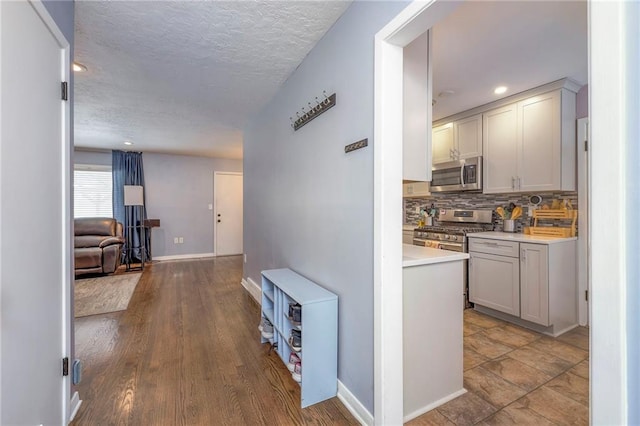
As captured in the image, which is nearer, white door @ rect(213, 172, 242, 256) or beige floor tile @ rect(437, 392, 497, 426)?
beige floor tile @ rect(437, 392, 497, 426)

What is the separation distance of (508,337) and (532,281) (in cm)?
57

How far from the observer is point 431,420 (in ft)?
4.99

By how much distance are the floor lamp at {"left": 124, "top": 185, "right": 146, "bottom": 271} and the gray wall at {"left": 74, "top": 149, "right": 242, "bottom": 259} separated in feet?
0.94

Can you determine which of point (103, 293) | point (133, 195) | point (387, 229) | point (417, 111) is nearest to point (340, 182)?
point (387, 229)

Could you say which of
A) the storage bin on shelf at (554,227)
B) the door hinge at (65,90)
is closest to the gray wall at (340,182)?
the door hinge at (65,90)

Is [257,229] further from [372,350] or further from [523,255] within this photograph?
[523,255]

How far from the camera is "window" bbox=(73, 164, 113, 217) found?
5566 mm

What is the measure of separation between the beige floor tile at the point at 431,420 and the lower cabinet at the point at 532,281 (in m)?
1.69

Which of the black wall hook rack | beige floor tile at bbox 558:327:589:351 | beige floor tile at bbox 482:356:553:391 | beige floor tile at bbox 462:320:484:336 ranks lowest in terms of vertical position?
beige floor tile at bbox 558:327:589:351

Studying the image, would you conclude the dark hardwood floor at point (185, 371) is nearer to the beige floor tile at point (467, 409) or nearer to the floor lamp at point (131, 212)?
the beige floor tile at point (467, 409)

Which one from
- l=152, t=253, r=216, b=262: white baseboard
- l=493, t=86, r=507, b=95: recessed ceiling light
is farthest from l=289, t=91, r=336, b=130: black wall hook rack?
l=152, t=253, r=216, b=262: white baseboard

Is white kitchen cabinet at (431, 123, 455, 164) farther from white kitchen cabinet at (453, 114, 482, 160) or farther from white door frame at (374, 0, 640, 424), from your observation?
white door frame at (374, 0, 640, 424)

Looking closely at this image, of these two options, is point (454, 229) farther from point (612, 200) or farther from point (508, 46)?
point (612, 200)

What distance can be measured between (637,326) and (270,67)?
2.56 metres
